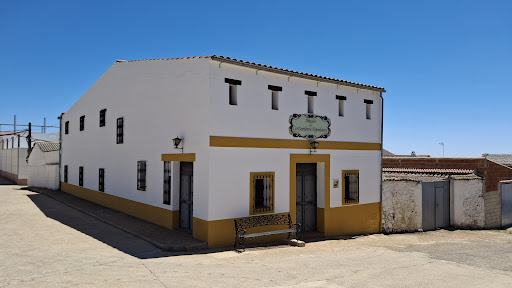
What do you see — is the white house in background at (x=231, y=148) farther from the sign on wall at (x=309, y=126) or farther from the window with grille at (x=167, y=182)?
the sign on wall at (x=309, y=126)

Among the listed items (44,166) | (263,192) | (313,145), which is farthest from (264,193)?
(44,166)

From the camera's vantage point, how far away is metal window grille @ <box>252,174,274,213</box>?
11611mm

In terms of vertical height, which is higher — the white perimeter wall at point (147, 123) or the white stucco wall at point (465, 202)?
the white perimeter wall at point (147, 123)

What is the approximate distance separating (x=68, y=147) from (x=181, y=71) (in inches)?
556

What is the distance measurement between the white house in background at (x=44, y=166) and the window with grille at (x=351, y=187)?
61.9 ft

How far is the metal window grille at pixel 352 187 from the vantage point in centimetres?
1438

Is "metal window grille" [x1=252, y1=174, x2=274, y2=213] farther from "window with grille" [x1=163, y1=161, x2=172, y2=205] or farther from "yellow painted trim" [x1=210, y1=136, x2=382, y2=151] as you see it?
"window with grille" [x1=163, y1=161, x2=172, y2=205]

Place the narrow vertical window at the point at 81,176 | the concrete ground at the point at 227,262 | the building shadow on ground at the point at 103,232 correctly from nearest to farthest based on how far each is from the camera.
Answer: the concrete ground at the point at 227,262 < the building shadow on ground at the point at 103,232 < the narrow vertical window at the point at 81,176

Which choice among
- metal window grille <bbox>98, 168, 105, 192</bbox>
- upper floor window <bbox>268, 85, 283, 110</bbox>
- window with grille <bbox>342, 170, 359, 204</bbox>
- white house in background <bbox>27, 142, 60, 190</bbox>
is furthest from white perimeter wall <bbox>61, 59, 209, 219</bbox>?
window with grille <bbox>342, 170, 359, 204</bbox>

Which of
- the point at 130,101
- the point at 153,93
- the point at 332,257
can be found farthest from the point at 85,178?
the point at 332,257

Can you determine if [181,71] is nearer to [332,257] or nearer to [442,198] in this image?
[332,257]

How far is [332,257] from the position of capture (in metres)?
10.3

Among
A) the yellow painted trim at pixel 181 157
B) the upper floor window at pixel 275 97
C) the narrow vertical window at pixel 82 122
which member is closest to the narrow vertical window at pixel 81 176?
the narrow vertical window at pixel 82 122

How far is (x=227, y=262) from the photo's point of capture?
9.21 metres
